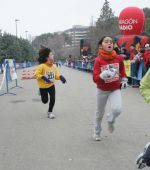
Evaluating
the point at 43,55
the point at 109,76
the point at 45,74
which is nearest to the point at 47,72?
the point at 45,74

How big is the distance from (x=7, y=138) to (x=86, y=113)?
3.36 metres

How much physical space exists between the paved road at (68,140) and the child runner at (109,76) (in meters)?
0.67

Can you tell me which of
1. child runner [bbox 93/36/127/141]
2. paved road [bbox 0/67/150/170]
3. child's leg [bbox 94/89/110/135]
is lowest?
paved road [bbox 0/67/150/170]

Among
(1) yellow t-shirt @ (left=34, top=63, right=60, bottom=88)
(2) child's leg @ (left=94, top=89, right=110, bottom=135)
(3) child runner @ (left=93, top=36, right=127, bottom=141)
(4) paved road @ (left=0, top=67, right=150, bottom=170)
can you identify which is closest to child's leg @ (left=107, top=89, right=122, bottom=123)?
(3) child runner @ (left=93, top=36, right=127, bottom=141)

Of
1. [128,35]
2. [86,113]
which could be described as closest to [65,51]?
[128,35]


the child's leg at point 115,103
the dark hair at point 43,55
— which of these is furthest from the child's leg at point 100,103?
the dark hair at point 43,55

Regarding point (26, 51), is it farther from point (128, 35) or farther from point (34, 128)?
point (34, 128)

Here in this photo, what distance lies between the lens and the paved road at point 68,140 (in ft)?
20.0

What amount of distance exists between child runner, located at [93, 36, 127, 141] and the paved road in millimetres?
670

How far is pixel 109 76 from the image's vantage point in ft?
22.1

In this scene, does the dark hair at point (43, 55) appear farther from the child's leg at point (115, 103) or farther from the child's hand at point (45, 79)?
the child's leg at point (115, 103)

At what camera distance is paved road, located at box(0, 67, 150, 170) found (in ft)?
20.0

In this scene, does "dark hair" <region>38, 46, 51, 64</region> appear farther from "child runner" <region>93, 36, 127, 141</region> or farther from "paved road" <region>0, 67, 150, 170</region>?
"child runner" <region>93, 36, 127, 141</region>

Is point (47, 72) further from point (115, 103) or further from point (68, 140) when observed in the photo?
point (115, 103)
